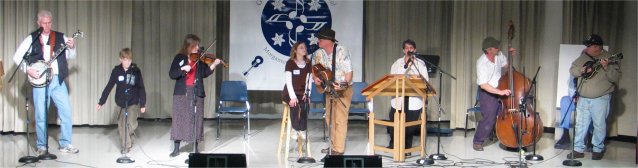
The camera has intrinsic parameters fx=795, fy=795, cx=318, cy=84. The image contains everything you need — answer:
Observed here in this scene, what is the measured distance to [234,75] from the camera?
10.5 meters

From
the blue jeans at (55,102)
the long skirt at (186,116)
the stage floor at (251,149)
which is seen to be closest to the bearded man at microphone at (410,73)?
the stage floor at (251,149)

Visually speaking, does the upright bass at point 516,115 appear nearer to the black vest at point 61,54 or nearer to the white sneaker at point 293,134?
the white sneaker at point 293,134

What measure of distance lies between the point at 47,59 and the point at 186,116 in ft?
4.87

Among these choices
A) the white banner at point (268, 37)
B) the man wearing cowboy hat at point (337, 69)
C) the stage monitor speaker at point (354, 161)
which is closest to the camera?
the stage monitor speaker at point (354, 161)

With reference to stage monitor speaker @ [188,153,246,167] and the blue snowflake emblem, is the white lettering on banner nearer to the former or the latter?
the blue snowflake emblem

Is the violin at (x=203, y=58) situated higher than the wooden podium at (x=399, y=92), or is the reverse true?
the violin at (x=203, y=58)

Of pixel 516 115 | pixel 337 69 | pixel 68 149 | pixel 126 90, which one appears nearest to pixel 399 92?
pixel 337 69

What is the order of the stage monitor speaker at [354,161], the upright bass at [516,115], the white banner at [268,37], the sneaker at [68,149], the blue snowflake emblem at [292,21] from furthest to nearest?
the blue snowflake emblem at [292,21], the white banner at [268,37], the sneaker at [68,149], the upright bass at [516,115], the stage monitor speaker at [354,161]

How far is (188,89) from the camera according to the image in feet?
25.8

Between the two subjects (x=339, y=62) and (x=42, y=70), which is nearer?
(x=339, y=62)

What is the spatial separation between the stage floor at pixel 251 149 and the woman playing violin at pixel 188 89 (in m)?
0.29

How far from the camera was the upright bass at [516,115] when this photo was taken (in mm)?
8141

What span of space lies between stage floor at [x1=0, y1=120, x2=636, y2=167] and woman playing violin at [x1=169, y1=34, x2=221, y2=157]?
0.29m

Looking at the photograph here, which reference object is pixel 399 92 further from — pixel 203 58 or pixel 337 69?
pixel 203 58
